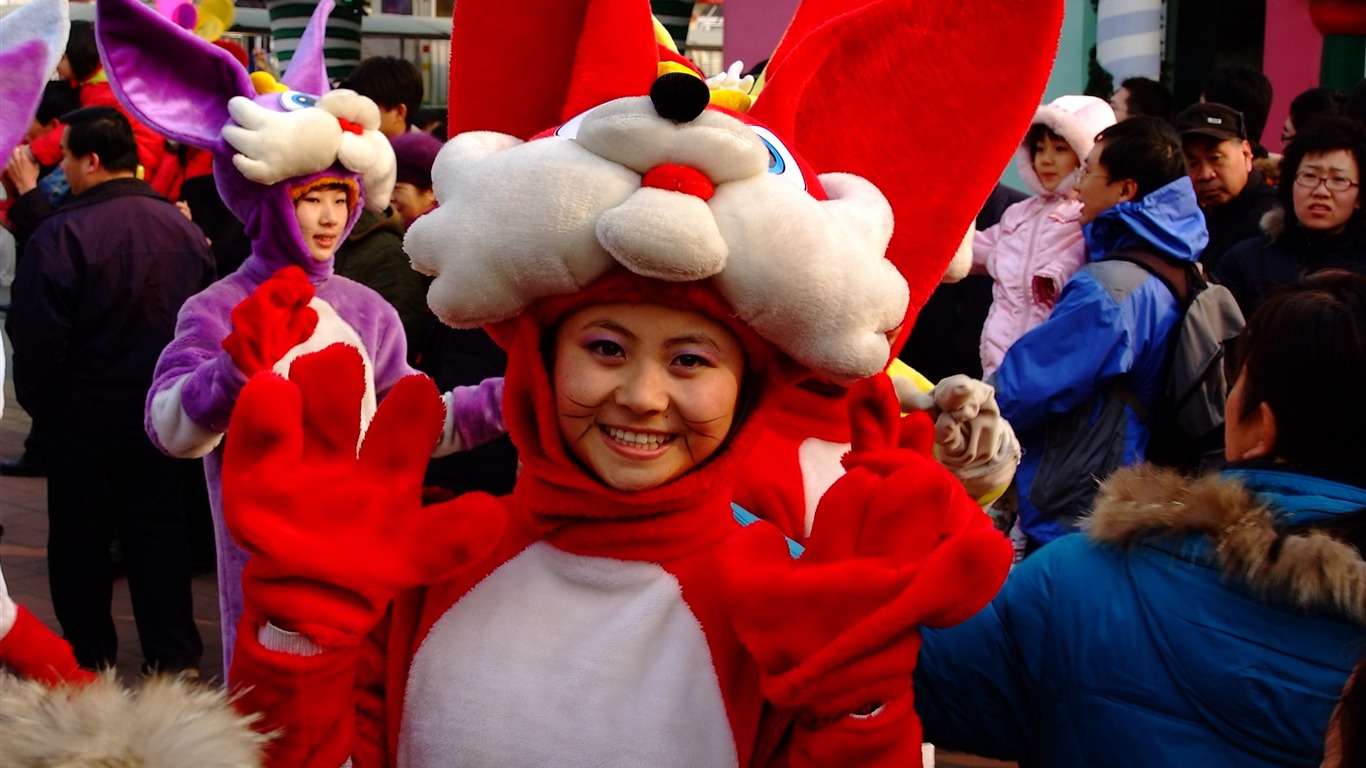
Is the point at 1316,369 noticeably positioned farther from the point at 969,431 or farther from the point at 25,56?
the point at 25,56

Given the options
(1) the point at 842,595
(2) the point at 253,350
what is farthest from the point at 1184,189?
(1) the point at 842,595

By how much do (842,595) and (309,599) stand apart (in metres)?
0.58

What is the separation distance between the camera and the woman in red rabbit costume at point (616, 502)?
1520mm

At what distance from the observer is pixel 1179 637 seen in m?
1.73

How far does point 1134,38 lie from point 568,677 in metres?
7.41

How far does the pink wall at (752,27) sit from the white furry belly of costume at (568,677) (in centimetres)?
822

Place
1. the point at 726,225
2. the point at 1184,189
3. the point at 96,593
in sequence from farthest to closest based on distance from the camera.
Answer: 1. the point at 96,593
2. the point at 1184,189
3. the point at 726,225

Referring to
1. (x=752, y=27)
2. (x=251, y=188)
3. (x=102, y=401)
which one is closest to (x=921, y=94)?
(x=251, y=188)

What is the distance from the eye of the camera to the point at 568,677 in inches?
68.2

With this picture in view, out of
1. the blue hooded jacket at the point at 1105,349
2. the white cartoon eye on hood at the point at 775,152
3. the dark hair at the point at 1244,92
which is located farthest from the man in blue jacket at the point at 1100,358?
the dark hair at the point at 1244,92

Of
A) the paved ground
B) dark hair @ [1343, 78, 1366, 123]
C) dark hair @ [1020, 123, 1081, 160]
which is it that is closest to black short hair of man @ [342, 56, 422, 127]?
the paved ground

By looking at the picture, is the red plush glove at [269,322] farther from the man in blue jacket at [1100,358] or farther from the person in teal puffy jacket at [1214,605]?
the man in blue jacket at [1100,358]

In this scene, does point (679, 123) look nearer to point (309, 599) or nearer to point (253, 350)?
point (309, 599)

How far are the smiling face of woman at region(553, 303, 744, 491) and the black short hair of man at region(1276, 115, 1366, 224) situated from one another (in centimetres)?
318
